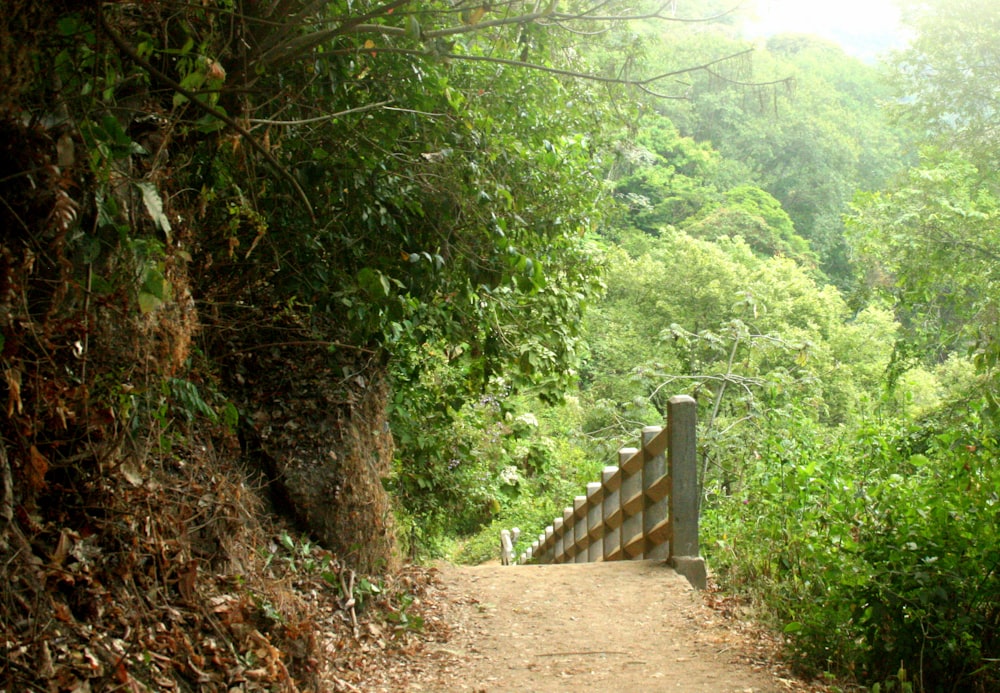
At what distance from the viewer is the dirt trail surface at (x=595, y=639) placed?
5016mm

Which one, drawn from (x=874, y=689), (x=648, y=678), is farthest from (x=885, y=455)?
(x=648, y=678)

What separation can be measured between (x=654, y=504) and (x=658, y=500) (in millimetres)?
123

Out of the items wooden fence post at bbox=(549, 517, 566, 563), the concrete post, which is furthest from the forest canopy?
wooden fence post at bbox=(549, 517, 566, 563)

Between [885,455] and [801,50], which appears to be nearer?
[885,455]

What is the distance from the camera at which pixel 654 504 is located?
25.7ft

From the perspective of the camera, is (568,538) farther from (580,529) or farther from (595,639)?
(595,639)

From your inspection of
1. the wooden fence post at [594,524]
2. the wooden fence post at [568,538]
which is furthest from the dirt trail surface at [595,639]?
the wooden fence post at [568,538]

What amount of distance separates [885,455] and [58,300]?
13.4ft

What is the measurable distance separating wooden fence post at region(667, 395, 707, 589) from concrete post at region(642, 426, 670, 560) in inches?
13.5

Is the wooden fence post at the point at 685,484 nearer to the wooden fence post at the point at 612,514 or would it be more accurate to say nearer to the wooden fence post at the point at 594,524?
the wooden fence post at the point at 612,514

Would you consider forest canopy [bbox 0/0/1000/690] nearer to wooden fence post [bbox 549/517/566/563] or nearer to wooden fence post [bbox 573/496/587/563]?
wooden fence post [bbox 573/496/587/563]

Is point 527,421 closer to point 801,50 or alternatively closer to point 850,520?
point 850,520

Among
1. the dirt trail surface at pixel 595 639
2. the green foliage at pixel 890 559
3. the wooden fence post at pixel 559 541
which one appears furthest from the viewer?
the wooden fence post at pixel 559 541

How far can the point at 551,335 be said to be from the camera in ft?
25.6
